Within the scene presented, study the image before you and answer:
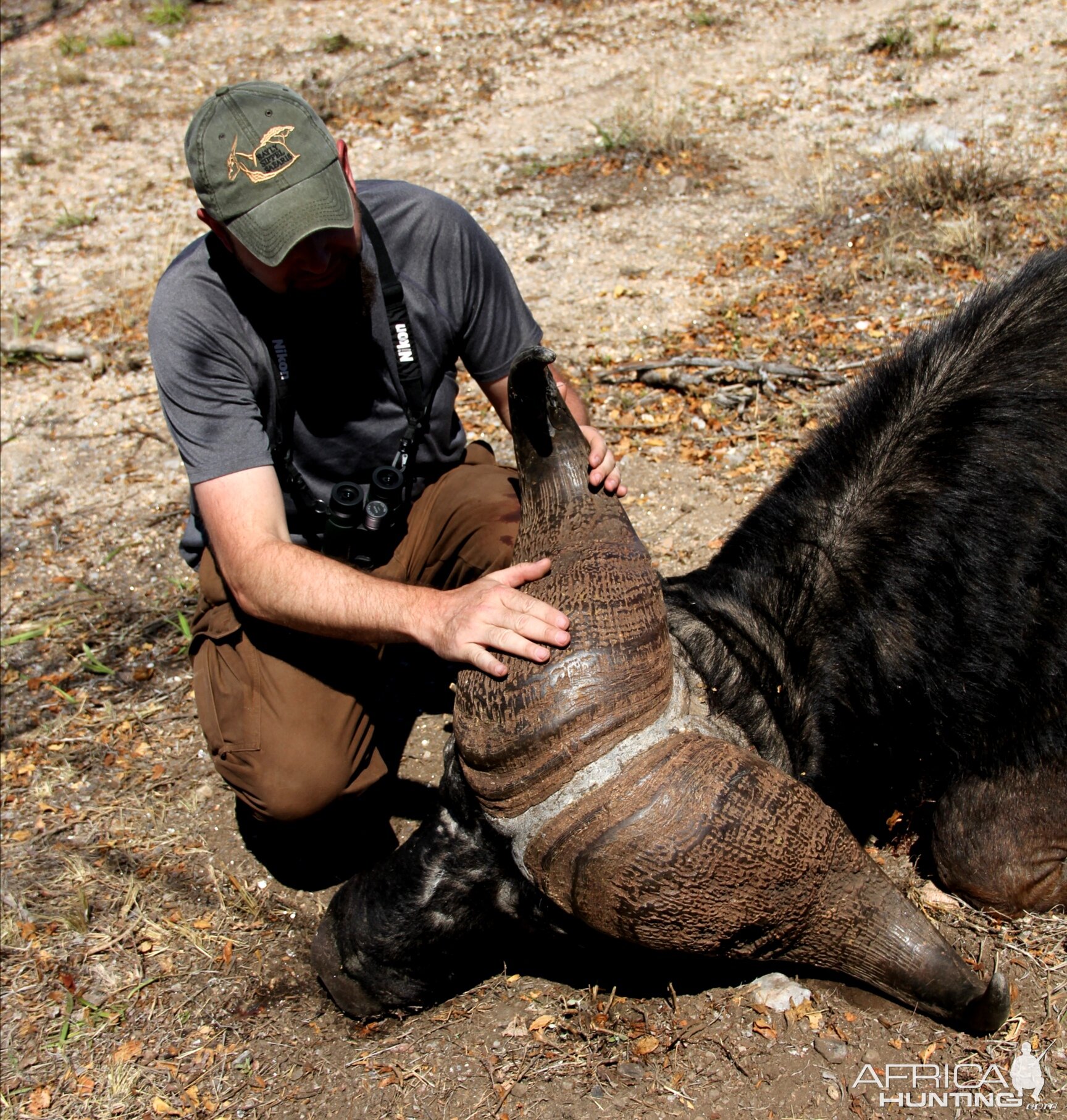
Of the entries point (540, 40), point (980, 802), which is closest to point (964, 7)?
point (540, 40)

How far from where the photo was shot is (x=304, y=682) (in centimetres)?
378

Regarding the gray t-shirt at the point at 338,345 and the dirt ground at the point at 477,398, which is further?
the gray t-shirt at the point at 338,345

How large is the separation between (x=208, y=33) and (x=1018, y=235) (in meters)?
9.53

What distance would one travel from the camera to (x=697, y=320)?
6.43 metres

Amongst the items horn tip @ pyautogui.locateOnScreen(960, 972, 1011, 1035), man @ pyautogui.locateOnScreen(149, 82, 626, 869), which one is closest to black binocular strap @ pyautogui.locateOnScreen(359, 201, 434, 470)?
man @ pyautogui.locateOnScreen(149, 82, 626, 869)

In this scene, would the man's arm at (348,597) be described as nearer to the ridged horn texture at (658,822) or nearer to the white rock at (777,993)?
the ridged horn texture at (658,822)

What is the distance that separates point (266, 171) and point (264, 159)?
5 centimetres

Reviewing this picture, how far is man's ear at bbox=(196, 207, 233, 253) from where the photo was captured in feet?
11.0

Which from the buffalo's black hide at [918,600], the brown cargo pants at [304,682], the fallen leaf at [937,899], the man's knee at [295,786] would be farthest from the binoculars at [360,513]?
the fallen leaf at [937,899]

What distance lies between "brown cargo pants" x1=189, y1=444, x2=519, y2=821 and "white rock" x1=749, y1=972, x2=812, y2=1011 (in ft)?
4.96

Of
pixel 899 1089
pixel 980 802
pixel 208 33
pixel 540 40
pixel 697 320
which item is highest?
pixel 208 33

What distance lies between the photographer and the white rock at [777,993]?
9.95 ft

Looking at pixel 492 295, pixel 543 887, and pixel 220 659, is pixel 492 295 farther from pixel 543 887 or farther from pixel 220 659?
pixel 543 887

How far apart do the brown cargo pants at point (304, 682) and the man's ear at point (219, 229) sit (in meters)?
1.16
